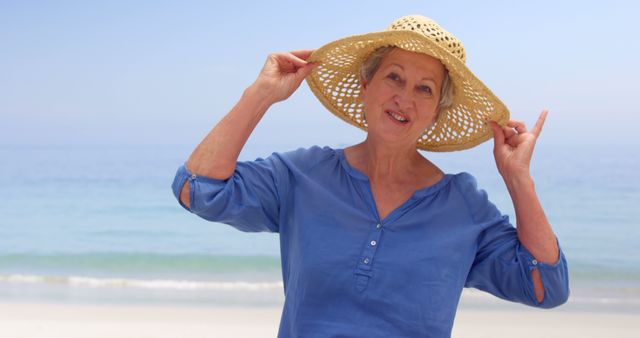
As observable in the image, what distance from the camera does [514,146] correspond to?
2164mm

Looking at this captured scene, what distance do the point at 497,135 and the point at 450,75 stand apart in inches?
9.4

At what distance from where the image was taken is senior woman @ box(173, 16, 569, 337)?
196 centimetres

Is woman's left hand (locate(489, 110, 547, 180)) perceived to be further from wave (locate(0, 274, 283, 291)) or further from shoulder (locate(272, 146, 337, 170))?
wave (locate(0, 274, 283, 291))

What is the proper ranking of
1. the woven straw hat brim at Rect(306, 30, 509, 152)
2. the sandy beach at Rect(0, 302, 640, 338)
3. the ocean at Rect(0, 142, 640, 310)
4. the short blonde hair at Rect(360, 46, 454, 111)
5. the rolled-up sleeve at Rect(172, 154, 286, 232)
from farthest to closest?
the ocean at Rect(0, 142, 640, 310) → the sandy beach at Rect(0, 302, 640, 338) → the short blonde hair at Rect(360, 46, 454, 111) → the woven straw hat brim at Rect(306, 30, 509, 152) → the rolled-up sleeve at Rect(172, 154, 286, 232)

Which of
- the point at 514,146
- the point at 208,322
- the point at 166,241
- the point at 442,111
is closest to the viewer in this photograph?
the point at 514,146

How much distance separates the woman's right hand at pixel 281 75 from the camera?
6.69ft

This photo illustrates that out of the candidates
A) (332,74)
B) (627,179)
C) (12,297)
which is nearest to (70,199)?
(12,297)

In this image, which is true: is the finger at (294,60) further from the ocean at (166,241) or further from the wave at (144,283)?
the wave at (144,283)

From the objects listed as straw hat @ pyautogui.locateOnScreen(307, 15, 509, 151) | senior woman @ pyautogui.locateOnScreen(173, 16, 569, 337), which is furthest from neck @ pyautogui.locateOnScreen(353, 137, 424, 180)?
straw hat @ pyautogui.locateOnScreen(307, 15, 509, 151)

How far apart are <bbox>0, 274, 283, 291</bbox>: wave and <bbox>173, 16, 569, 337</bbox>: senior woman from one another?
→ 4.87 m

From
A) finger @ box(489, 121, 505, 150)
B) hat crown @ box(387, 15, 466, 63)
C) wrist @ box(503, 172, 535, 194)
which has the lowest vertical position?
wrist @ box(503, 172, 535, 194)

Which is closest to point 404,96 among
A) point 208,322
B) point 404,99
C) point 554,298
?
point 404,99

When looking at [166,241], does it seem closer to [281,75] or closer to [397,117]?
[281,75]

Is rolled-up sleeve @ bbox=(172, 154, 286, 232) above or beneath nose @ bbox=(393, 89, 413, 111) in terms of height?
beneath
